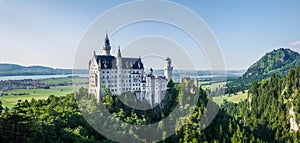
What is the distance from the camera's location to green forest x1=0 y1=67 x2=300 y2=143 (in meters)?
18.8

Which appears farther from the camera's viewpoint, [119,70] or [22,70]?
[22,70]

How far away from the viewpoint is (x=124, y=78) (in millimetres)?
34188

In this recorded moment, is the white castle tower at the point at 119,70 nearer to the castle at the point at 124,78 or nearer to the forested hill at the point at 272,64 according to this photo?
the castle at the point at 124,78

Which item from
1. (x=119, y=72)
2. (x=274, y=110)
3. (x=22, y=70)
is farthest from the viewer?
(x=22, y=70)

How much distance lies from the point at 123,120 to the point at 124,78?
5782 mm

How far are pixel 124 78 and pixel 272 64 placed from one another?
13514 cm

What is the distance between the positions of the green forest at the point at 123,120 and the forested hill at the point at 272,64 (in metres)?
93.1

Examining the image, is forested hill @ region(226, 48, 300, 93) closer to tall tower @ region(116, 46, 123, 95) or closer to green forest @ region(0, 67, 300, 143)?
green forest @ region(0, 67, 300, 143)

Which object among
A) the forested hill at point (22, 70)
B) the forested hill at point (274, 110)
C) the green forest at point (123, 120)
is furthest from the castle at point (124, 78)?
the forested hill at point (22, 70)

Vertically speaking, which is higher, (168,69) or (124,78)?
(168,69)

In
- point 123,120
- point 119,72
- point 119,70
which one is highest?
point 119,70

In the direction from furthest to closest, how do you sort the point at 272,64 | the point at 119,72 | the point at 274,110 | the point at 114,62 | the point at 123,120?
the point at 272,64 → the point at 274,110 → the point at 114,62 → the point at 119,72 → the point at 123,120

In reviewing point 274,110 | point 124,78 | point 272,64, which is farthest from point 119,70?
point 272,64

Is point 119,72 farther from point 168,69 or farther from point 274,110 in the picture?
point 274,110
